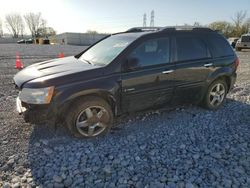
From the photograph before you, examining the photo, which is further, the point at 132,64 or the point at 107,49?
the point at 107,49

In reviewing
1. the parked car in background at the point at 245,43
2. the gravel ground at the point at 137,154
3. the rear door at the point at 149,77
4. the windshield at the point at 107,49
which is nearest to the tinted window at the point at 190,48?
the rear door at the point at 149,77

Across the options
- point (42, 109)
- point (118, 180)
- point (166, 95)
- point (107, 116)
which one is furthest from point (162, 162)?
point (42, 109)

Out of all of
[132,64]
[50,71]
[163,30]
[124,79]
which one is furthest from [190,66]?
[50,71]

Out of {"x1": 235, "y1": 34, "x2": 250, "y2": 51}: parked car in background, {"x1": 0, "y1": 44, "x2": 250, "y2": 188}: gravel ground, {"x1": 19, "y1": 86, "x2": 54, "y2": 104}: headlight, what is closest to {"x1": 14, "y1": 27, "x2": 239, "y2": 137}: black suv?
{"x1": 19, "y1": 86, "x2": 54, "y2": 104}: headlight

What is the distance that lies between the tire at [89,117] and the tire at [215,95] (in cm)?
238

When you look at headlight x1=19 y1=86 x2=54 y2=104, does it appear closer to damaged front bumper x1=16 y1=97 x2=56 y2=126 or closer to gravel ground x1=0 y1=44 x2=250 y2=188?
damaged front bumper x1=16 y1=97 x2=56 y2=126

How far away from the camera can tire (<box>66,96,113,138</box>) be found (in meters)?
3.57

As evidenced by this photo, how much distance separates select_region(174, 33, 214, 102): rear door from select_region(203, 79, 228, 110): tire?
0.26 m

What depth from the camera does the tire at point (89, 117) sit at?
357cm

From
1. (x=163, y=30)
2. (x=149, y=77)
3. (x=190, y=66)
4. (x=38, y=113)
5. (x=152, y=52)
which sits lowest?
(x=38, y=113)

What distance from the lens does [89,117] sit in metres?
3.72

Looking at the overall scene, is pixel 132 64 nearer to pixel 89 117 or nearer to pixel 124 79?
pixel 124 79

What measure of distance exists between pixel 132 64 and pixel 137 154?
148cm

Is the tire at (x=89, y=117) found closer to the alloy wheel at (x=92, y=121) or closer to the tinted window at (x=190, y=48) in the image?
the alloy wheel at (x=92, y=121)
